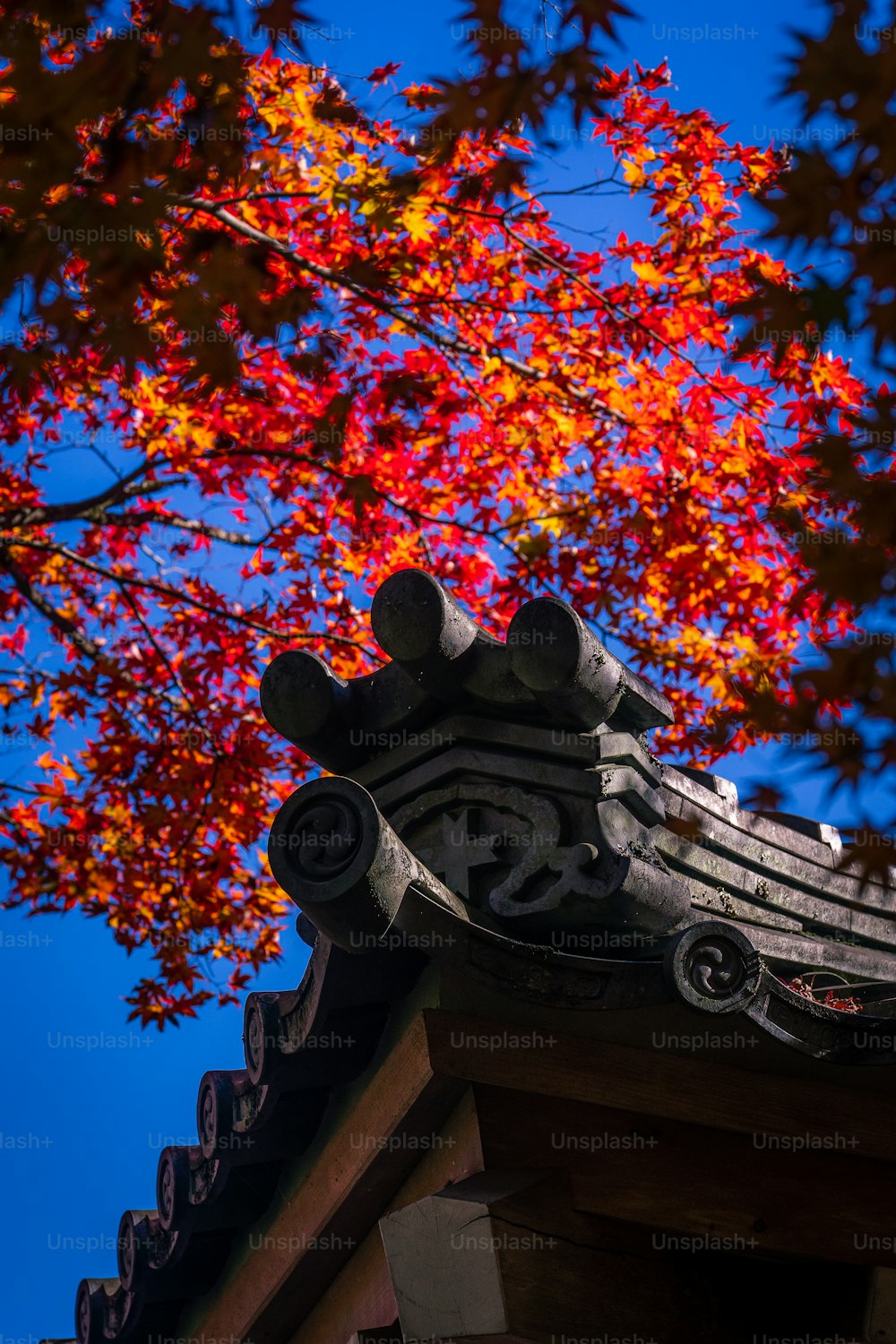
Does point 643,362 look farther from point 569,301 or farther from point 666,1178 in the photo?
point 666,1178

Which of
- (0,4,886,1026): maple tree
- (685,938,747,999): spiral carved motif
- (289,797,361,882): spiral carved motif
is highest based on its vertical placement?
(0,4,886,1026): maple tree

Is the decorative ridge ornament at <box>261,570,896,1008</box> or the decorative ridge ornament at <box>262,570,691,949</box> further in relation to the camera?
the decorative ridge ornament at <box>262,570,691,949</box>

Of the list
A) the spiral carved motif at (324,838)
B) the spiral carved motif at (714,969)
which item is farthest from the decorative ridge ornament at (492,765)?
the spiral carved motif at (714,969)

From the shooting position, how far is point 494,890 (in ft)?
12.1

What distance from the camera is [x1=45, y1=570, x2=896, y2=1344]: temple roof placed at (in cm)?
327

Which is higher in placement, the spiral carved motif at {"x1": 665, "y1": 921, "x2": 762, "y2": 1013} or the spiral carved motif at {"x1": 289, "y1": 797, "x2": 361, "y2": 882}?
the spiral carved motif at {"x1": 289, "y1": 797, "x2": 361, "y2": 882}

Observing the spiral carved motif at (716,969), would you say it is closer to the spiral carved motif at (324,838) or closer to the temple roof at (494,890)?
the temple roof at (494,890)

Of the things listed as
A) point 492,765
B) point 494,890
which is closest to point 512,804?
point 492,765

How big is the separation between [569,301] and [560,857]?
22.8 ft

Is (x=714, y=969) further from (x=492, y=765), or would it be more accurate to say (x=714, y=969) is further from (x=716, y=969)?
(x=492, y=765)

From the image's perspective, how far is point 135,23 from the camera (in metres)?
4.25

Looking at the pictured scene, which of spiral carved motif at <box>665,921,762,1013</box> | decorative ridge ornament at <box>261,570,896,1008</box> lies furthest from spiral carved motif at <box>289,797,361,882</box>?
spiral carved motif at <box>665,921,762,1013</box>

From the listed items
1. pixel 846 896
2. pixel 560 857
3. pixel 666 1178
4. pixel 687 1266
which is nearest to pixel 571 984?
pixel 560 857

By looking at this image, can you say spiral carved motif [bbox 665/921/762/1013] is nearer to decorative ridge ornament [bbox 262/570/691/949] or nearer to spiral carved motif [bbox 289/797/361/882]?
A: decorative ridge ornament [bbox 262/570/691/949]
